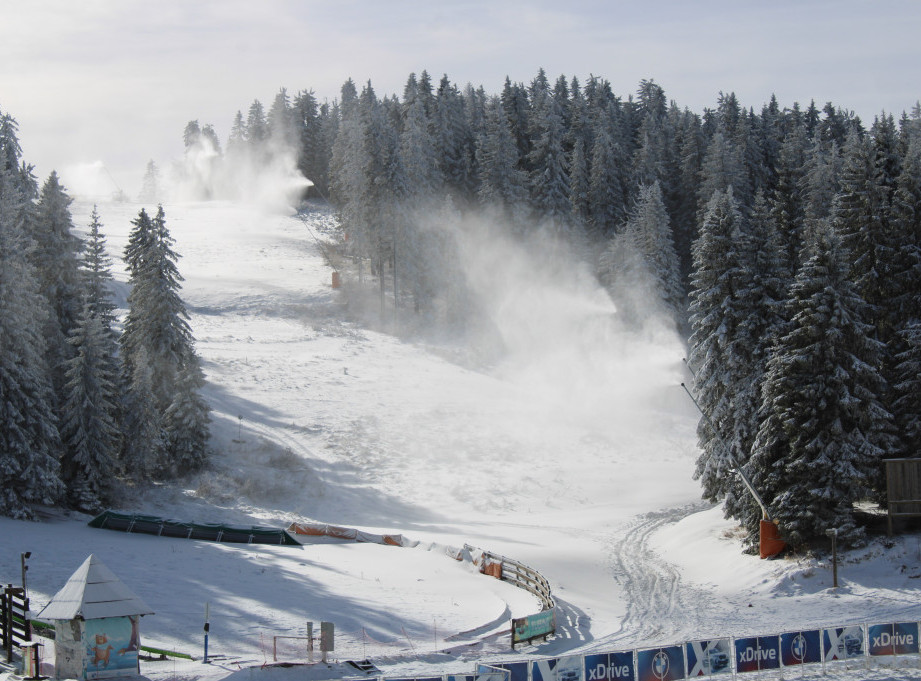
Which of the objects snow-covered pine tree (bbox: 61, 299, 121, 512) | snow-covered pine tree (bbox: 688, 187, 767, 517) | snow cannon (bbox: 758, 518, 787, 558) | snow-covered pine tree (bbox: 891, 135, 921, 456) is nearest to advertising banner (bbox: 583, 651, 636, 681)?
snow cannon (bbox: 758, 518, 787, 558)

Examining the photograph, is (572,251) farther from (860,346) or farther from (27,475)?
(27,475)

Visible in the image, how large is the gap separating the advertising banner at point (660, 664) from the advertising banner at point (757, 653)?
56.7 inches

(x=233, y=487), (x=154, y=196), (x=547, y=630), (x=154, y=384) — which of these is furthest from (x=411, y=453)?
(x=154, y=196)

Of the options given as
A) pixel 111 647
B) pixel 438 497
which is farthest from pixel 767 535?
pixel 111 647

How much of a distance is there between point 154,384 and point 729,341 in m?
26.9

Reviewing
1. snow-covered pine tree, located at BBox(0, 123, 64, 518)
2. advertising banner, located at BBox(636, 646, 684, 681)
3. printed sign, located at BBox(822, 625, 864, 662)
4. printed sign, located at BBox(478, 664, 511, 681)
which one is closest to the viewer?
printed sign, located at BBox(478, 664, 511, 681)

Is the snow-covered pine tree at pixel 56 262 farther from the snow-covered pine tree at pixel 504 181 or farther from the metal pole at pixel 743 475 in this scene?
the snow-covered pine tree at pixel 504 181

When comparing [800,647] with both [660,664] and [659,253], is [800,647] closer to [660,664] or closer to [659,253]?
[660,664]

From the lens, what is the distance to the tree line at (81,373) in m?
35.5

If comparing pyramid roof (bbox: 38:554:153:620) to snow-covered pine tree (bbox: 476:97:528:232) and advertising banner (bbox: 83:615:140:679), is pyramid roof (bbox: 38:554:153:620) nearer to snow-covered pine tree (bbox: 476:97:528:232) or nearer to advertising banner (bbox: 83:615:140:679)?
advertising banner (bbox: 83:615:140:679)

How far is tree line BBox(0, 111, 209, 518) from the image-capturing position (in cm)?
3550

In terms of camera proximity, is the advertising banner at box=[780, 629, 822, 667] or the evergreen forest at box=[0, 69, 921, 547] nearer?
the advertising banner at box=[780, 629, 822, 667]

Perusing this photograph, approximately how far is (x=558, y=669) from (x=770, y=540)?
1629 centimetres

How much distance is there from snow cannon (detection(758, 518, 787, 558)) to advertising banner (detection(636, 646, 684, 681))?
13.8 m
